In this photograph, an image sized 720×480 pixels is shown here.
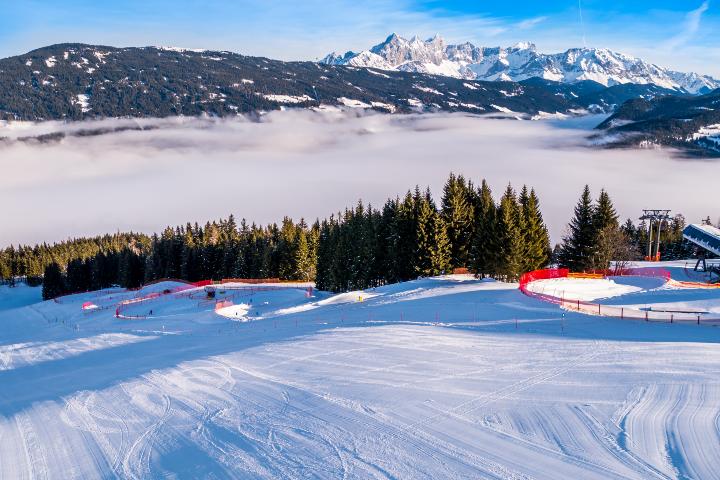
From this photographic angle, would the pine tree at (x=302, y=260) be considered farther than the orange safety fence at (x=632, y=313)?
Yes

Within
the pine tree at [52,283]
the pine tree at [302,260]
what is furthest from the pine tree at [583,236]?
the pine tree at [52,283]

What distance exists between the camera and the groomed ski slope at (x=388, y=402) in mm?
12406

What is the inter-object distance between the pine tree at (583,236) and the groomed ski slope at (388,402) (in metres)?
27.3

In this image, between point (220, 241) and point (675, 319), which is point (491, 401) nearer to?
point (675, 319)

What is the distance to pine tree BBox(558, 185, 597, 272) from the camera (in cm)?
5609

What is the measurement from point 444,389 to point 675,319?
16.5 metres

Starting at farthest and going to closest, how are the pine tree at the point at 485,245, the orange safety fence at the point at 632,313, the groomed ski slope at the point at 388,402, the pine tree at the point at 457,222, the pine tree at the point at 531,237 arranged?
the pine tree at the point at 457,222, the pine tree at the point at 531,237, the pine tree at the point at 485,245, the orange safety fence at the point at 632,313, the groomed ski slope at the point at 388,402

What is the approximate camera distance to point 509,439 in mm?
13219

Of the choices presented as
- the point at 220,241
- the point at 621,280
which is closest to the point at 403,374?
the point at 621,280

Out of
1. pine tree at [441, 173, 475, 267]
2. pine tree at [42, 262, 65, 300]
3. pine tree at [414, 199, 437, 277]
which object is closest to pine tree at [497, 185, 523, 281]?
pine tree at [441, 173, 475, 267]

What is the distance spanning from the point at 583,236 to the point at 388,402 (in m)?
46.0

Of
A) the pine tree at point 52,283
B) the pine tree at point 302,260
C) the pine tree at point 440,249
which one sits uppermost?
the pine tree at point 440,249

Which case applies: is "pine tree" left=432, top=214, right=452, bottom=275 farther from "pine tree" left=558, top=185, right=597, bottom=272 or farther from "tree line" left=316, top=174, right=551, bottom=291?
"pine tree" left=558, top=185, right=597, bottom=272

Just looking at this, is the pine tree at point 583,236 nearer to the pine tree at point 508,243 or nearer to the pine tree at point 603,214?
the pine tree at point 603,214
